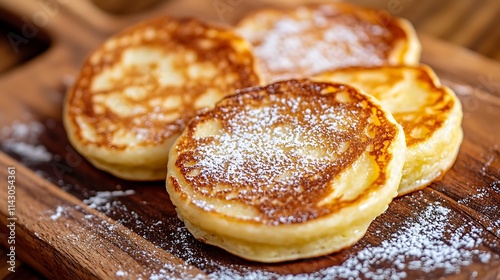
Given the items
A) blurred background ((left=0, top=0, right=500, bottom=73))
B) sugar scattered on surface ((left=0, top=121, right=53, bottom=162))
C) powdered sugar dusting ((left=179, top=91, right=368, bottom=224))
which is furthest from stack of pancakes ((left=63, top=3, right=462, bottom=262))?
blurred background ((left=0, top=0, right=500, bottom=73))

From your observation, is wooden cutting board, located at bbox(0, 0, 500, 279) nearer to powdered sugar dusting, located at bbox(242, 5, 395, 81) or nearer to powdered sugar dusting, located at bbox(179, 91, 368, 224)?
powdered sugar dusting, located at bbox(179, 91, 368, 224)

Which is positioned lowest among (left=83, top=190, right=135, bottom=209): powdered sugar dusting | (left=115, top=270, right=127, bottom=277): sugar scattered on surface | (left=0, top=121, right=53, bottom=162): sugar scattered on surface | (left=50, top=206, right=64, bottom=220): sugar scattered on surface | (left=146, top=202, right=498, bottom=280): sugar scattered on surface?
(left=0, top=121, right=53, bottom=162): sugar scattered on surface

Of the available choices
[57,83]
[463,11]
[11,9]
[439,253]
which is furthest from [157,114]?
[463,11]

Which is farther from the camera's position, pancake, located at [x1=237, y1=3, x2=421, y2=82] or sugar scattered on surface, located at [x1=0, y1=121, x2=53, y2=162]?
pancake, located at [x1=237, y1=3, x2=421, y2=82]

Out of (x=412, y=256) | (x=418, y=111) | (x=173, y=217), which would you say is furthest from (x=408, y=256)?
(x=173, y=217)

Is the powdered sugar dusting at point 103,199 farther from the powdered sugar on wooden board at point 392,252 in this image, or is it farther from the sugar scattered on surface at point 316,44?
the sugar scattered on surface at point 316,44

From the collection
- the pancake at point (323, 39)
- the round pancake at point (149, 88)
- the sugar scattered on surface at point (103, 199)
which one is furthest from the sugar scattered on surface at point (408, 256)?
the pancake at point (323, 39)

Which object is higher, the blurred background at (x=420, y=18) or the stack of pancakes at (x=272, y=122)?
the stack of pancakes at (x=272, y=122)

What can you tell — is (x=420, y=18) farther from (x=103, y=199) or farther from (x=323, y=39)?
(x=103, y=199)
